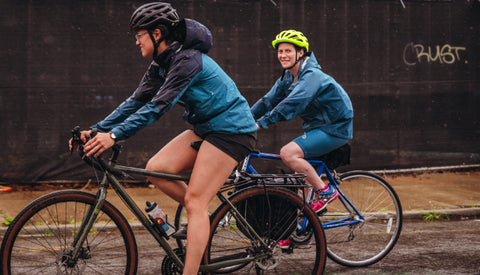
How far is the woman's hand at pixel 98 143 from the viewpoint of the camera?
348 centimetres

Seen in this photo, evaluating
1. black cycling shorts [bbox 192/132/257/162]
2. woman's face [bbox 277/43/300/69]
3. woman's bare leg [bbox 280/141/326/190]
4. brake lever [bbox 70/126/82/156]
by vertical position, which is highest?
woman's face [bbox 277/43/300/69]

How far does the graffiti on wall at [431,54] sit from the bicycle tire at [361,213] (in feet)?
16.7

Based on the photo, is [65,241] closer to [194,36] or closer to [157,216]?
[157,216]

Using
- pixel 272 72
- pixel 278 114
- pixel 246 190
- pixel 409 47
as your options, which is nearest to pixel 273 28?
pixel 272 72

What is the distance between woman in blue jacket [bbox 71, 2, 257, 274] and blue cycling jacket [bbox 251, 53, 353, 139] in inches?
39.0

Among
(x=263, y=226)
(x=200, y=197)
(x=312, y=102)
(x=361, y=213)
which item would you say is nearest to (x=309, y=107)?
(x=312, y=102)

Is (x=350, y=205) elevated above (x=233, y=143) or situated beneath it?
situated beneath

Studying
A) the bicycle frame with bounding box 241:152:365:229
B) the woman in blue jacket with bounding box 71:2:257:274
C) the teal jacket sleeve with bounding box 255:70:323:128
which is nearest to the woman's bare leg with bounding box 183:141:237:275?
the woman in blue jacket with bounding box 71:2:257:274

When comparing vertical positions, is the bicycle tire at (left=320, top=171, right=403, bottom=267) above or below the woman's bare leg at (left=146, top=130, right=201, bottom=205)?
below

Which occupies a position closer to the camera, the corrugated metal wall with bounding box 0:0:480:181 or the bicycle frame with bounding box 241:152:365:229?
the bicycle frame with bounding box 241:152:365:229

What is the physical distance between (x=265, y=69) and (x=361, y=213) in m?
4.39

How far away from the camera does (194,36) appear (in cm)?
375

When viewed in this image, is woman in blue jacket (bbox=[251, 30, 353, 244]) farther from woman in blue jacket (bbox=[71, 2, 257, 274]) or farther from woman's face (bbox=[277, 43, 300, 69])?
woman in blue jacket (bbox=[71, 2, 257, 274])

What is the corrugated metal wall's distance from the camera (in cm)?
885
